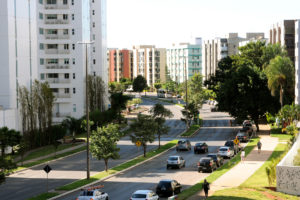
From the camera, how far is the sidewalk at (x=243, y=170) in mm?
39525

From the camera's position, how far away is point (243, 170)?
4791 cm

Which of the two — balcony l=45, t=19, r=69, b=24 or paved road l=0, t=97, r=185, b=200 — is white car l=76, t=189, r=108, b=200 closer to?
paved road l=0, t=97, r=185, b=200

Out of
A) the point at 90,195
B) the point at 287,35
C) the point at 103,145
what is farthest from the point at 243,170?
the point at 287,35

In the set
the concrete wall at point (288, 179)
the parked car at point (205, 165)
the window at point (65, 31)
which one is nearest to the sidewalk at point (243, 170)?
the parked car at point (205, 165)

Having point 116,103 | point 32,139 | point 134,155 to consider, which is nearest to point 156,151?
point 134,155

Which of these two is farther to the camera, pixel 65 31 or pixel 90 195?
pixel 65 31

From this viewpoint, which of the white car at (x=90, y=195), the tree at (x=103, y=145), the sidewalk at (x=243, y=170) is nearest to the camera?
the white car at (x=90, y=195)

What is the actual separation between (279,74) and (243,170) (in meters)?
34.1

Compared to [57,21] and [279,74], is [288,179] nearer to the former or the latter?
[279,74]

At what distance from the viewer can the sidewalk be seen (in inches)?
1556

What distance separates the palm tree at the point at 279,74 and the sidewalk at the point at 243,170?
1190 centimetres

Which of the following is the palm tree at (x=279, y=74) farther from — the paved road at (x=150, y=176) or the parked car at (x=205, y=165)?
the parked car at (x=205, y=165)

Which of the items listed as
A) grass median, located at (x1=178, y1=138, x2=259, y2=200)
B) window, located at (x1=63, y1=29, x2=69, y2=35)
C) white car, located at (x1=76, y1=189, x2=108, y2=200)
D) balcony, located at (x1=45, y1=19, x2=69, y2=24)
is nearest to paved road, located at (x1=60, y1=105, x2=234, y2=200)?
grass median, located at (x1=178, y1=138, x2=259, y2=200)

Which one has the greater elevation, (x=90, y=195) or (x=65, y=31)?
(x=65, y=31)
